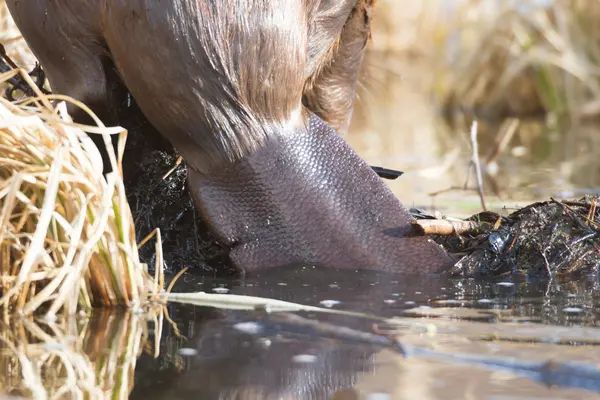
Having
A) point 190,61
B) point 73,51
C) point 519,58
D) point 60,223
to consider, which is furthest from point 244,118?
point 519,58

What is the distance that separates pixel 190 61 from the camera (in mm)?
2494

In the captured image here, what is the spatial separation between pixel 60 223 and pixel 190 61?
547 millimetres

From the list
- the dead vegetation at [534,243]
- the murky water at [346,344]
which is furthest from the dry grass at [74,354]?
the dead vegetation at [534,243]

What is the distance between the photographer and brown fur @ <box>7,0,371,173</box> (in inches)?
97.4

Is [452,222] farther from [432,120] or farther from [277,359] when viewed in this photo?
[432,120]

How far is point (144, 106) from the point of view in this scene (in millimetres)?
2576

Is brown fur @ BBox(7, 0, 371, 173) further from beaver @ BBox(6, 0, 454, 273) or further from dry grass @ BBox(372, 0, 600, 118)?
dry grass @ BBox(372, 0, 600, 118)

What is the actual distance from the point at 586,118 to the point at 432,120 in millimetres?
1239

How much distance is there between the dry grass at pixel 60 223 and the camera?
2.12m

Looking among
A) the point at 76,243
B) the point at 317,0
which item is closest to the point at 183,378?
the point at 76,243

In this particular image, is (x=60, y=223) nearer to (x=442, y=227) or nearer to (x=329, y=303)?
(x=329, y=303)

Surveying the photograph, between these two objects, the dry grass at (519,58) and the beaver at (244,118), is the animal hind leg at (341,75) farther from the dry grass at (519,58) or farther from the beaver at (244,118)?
the dry grass at (519,58)

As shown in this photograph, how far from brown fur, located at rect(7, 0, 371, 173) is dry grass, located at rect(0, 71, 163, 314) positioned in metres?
0.29

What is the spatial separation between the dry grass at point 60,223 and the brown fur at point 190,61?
29cm
